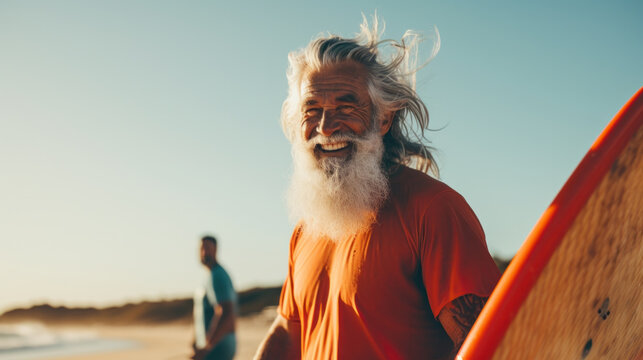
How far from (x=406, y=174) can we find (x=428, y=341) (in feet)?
2.01

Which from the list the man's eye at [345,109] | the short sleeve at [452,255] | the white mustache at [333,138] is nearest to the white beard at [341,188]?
the white mustache at [333,138]

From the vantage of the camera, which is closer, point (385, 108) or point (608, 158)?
point (608, 158)

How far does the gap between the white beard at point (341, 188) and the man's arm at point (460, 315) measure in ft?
1.54

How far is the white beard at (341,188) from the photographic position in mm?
1997

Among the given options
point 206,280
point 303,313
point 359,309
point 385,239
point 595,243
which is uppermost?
point 595,243

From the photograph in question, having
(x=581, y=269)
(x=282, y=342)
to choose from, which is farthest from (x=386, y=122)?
(x=581, y=269)

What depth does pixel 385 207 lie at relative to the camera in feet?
6.27

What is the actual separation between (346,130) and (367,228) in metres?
0.45

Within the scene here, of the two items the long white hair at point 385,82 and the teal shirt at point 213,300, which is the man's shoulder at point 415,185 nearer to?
the long white hair at point 385,82

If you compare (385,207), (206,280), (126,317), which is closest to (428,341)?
(385,207)

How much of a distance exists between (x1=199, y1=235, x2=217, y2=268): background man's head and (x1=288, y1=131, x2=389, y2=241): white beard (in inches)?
139

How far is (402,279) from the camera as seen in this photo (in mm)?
1677

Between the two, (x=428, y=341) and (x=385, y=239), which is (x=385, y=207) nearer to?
(x=385, y=239)

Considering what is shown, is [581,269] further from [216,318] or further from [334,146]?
[216,318]
